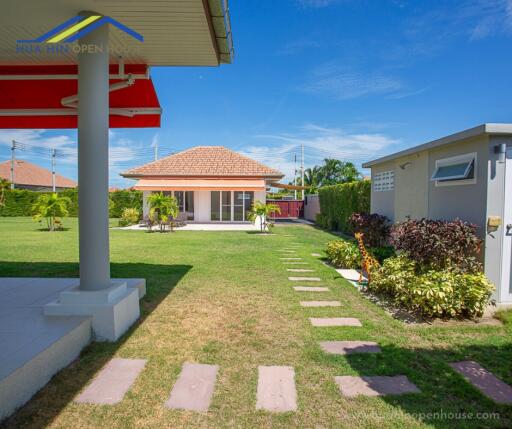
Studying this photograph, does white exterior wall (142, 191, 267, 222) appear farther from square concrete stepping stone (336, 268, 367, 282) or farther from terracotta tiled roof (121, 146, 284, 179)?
square concrete stepping stone (336, 268, 367, 282)

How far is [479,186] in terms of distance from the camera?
8.12 metres

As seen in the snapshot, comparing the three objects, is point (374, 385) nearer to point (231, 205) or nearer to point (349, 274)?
point (349, 274)

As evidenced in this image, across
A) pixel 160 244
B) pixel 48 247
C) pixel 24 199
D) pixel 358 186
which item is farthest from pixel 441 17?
pixel 24 199

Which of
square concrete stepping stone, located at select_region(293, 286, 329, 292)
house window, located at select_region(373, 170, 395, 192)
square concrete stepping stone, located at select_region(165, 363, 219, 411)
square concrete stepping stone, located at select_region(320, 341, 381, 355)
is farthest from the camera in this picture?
house window, located at select_region(373, 170, 395, 192)

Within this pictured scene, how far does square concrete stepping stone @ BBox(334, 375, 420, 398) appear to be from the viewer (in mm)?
4484

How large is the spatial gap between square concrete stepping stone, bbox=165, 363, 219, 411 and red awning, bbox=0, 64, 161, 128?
5.83 m

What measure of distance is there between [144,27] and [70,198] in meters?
46.2

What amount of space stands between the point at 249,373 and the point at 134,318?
2.90 meters

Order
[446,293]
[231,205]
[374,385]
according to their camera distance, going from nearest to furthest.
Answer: [374,385], [446,293], [231,205]

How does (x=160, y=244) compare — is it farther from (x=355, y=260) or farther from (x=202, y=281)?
(x=355, y=260)

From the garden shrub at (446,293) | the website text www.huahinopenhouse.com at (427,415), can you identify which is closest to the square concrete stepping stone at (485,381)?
the website text www.huahinopenhouse.com at (427,415)

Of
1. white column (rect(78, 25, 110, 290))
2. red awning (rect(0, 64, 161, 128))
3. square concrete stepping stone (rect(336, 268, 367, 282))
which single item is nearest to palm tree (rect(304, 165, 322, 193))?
square concrete stepping stone (rect(336, 268, 367, 282))

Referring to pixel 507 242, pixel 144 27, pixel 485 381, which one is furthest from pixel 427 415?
pixel 144 27

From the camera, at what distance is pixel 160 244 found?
19.3 m
